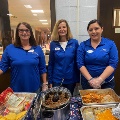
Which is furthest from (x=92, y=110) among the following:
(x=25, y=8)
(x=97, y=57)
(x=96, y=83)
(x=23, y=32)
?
(x=25, y=8)

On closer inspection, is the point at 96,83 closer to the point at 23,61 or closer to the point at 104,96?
the point at 104,96

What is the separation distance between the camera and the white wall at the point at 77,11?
2.28m

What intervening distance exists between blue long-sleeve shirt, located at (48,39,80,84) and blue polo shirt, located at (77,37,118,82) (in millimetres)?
136

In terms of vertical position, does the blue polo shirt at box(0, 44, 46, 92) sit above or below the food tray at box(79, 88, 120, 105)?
above

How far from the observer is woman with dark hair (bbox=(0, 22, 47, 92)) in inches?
61.3

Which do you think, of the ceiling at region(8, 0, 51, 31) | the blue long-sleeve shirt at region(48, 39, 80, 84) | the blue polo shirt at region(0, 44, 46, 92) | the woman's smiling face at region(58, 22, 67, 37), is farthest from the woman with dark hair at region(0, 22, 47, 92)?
the ceiling at region(8, 0, 51, 31)

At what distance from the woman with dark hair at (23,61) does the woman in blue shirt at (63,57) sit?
233mm

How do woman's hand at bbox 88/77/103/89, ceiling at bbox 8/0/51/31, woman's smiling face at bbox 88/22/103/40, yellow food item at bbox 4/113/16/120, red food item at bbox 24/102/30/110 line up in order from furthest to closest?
ceiling at bbox 8/0/51/31 < woman's smiling face at bbox 88/22/103/40 < woman's hand at bbox 88/77/103/89 < red food item at bbox 24/102/30/110 < yellow food item at bbox 4/113/16/120

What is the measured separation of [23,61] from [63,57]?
477mm

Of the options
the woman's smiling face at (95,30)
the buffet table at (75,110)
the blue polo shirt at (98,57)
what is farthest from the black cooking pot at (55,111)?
the woman's smiling face at (95,30)

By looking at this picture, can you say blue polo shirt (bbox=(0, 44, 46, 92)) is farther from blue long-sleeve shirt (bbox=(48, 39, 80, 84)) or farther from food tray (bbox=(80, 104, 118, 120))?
food tray (bbox=(80, 104, 118, 120))

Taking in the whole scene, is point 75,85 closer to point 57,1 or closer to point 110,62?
point 110,62

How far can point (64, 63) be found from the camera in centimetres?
179

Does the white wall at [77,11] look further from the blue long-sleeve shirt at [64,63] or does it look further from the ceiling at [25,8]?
the ceiling at [25,8]
